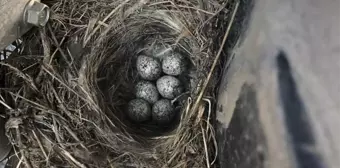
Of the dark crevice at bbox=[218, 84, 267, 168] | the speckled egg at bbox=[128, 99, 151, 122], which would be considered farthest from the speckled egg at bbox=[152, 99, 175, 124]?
the dark crevice at bbox=[218, 84, 267, 168]

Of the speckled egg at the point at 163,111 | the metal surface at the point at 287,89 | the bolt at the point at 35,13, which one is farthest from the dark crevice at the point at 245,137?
the bolt at the point at 35,13

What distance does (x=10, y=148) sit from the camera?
1.08 metres

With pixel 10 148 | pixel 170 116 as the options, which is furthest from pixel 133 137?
pixel 10 148

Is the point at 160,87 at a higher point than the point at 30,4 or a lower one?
lower

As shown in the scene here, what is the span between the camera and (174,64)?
1148 millimetres

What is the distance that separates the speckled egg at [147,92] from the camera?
1.17m

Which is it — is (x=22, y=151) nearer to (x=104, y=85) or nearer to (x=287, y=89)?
(x=104, y=85)

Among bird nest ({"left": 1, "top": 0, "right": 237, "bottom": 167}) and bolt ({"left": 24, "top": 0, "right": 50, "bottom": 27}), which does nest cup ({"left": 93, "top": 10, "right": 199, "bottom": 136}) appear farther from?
bolt ({"left": 24, "top": 0, "right": 50, "bottom": 27})

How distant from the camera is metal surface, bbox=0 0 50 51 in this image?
0.99m

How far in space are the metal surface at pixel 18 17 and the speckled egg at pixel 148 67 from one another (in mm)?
198

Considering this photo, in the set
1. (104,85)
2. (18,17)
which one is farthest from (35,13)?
(104,85)

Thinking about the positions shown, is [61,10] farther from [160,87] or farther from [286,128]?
[286,128]

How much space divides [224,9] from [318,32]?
34 centimetres

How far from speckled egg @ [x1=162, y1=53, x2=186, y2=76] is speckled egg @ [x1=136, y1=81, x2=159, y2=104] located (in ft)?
0.14
